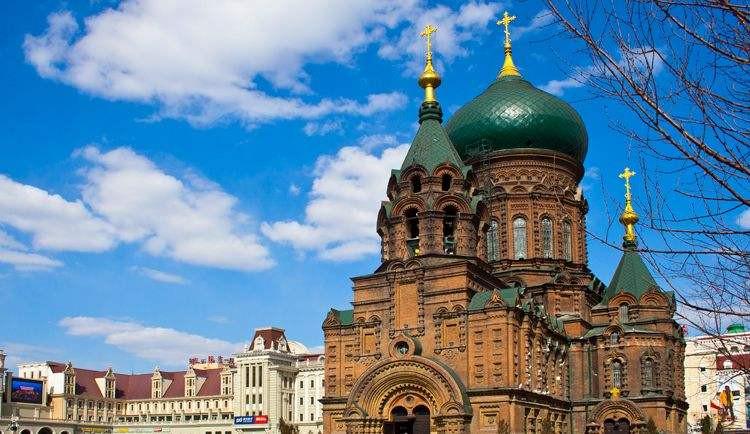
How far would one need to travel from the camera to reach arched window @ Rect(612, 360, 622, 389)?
37.6 meters

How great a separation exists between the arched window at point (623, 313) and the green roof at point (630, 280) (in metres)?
0.65

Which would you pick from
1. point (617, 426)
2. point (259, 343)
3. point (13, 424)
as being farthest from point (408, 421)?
point (13, 424)

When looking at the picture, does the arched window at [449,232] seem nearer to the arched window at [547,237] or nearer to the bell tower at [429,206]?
the bell tower at [429,206]

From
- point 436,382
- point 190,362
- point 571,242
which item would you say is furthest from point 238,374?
point 436,382

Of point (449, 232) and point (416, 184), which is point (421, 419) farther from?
point (416, 184)

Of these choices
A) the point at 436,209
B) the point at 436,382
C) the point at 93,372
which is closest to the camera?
the point at 436,382

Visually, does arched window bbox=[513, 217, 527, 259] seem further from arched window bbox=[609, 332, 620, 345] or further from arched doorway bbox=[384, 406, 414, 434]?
arched doorway bbox=[384, 406, 414, 434]

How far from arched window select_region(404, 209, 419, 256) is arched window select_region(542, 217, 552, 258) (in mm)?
8606

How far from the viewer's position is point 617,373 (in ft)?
124

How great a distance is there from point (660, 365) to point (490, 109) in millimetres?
14322

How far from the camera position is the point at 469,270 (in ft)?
109

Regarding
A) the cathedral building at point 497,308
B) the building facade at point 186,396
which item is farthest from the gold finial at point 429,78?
the building facade at point 186,396

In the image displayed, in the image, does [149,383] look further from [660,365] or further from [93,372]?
[660,365]

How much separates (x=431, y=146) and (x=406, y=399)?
10566 millimetres
